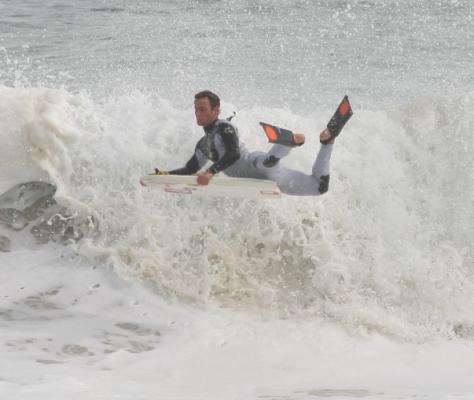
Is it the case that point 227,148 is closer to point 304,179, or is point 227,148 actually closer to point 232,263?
point 304,179

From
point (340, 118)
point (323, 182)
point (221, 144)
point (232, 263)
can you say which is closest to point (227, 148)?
point (221, 144)

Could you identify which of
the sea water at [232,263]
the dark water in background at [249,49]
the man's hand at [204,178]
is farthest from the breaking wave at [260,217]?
the dark water in background at [249,49]

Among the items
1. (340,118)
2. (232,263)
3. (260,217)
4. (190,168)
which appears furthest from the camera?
(260,217)

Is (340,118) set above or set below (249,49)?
below

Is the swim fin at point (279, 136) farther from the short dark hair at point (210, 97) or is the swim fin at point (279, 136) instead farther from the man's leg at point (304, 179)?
the short dark hair at point (210, 97)

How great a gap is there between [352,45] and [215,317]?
11344 millimetres

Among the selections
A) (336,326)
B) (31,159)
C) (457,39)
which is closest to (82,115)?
(31,159)

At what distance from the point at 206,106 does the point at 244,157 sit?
24.4 inches

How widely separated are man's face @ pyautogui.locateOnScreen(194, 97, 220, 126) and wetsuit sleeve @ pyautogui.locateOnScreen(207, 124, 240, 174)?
5.3 inches

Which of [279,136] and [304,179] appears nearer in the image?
[279,136]

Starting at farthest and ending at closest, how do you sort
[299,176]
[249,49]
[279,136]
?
[249,49] → [299,176] → [279,136]

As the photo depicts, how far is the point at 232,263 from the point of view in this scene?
8.16 meters

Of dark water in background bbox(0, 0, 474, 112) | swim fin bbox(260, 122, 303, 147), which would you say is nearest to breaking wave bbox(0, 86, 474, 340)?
swim fin bbox(260, 122, 303, 147)

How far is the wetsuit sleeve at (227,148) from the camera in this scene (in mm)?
6773
